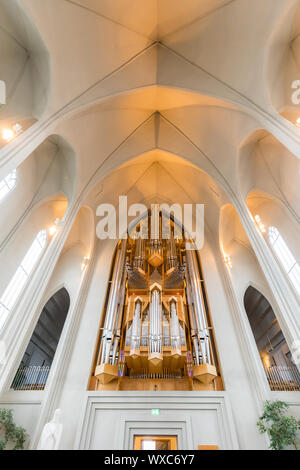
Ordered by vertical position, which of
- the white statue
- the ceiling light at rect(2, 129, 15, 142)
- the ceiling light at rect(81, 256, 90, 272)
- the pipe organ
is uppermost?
the ceiling light at rect(81, 256, 90, 272)

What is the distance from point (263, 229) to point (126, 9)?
27.4ft

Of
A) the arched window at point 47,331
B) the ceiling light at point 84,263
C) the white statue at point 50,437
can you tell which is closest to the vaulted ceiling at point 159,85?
the ceiling light at point 84,263

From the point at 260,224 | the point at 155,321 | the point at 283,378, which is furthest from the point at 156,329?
the point at 260,224

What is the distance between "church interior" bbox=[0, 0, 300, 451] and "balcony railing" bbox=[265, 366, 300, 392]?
0.03 meters

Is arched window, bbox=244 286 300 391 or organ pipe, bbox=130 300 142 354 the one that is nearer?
organ pipe, bbox=130 300 142 354

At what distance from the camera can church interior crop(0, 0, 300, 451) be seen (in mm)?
5984

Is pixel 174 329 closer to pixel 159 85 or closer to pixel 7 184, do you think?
pixel 7 184

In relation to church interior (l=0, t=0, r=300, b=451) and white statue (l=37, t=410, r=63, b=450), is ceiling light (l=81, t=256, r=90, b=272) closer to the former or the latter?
church interior (l=0, t=0, r=300, b=451)

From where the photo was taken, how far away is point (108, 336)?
7.20 metres

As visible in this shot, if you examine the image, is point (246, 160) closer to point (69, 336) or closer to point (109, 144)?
point (109, 144)

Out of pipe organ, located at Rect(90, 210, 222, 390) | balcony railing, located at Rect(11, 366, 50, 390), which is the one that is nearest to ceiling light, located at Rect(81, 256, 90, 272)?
pipe organ, located at Rect(90, 210, 222, 390)

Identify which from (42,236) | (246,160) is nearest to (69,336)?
(42,236)

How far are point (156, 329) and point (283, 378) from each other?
13.1 ft

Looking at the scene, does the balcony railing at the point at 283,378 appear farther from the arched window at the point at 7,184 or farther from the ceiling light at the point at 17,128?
the ceiling light at the point at 17,128
